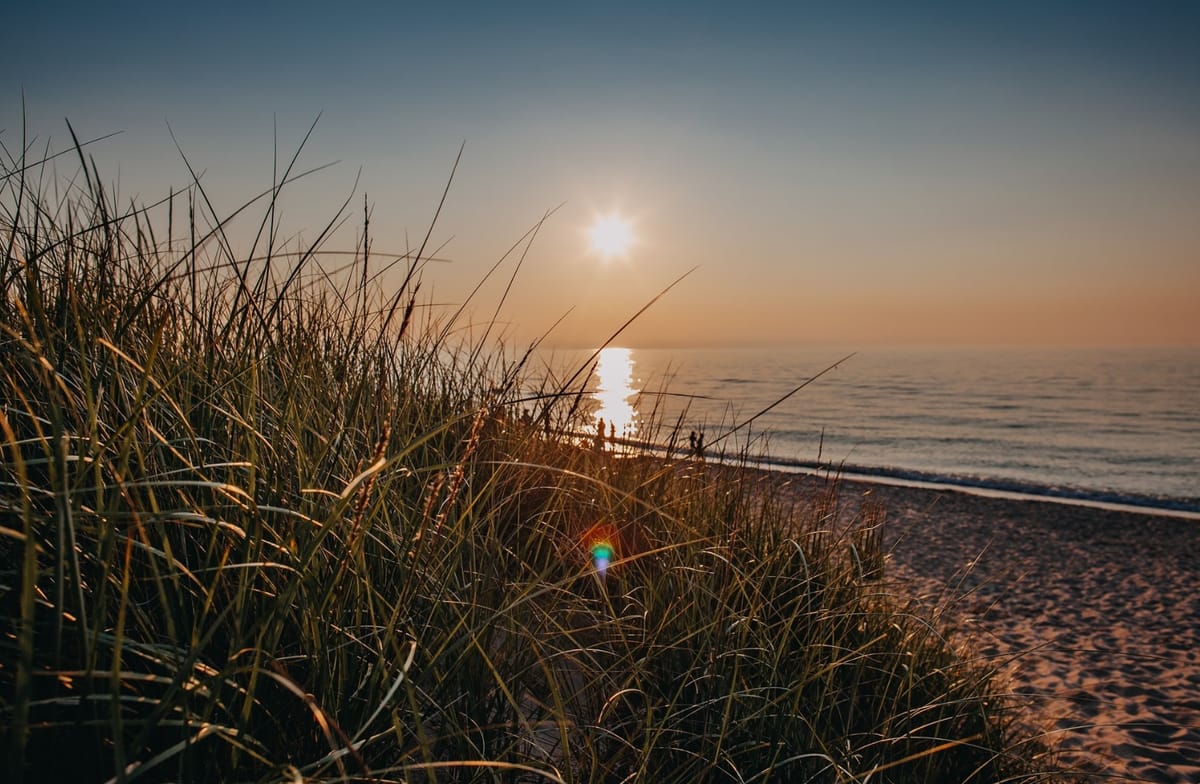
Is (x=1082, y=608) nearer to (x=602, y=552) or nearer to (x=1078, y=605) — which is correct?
(x=1078, y=605)

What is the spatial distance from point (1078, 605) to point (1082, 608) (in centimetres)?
9

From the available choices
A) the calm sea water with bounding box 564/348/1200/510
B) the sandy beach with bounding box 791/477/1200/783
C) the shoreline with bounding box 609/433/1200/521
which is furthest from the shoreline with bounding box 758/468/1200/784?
the calm sea water with bounding box 564/348/1200/510

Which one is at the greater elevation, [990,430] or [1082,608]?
[990,430]

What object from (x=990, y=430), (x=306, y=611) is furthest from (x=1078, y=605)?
(x=990, y=430)

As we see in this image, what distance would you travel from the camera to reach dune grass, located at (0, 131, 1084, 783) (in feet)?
3.20

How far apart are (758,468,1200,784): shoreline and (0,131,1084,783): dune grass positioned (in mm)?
878

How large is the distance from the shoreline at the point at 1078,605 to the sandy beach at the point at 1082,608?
0.01 m

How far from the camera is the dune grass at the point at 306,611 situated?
98cm

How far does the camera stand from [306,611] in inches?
46.7

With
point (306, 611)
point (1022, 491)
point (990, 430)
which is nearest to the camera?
point (306, 611)

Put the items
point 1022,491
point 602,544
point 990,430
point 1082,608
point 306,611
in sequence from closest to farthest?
point 306,611 → point 602,544 → point 1082,608 → point 1022,491 → point 990,430

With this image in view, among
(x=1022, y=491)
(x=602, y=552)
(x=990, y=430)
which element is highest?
(x=990, y=430)

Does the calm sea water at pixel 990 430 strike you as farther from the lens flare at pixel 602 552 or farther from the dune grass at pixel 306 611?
the dune grass at pixel 306 611

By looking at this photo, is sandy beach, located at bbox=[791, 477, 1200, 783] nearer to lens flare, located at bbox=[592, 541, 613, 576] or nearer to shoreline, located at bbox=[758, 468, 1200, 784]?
shoreline, located at bbox=[758, 468, 1200, 784]
